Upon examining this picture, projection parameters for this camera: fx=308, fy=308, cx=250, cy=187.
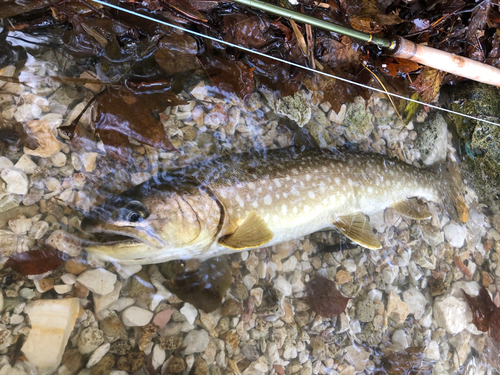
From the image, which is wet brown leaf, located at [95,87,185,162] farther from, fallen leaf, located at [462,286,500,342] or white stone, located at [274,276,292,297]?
fallen leaf, located at [462,286,500,342]

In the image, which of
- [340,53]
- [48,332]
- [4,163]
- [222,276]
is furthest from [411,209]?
[4,163]

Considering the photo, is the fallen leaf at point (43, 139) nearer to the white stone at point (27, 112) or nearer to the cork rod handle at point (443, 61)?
the white stone at point (27, 112)

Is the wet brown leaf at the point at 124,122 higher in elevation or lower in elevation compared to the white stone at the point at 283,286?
higher

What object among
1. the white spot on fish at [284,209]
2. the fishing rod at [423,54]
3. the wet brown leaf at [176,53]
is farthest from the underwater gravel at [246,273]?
the fishing rod at [423,54]

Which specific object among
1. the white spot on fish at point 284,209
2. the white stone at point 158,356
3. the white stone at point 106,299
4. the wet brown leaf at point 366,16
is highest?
the wet brown leaf at point 366,16

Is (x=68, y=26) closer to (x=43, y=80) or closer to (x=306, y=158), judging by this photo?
(x=43, y=80)

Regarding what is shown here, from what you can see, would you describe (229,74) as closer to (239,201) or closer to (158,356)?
(239,201)
